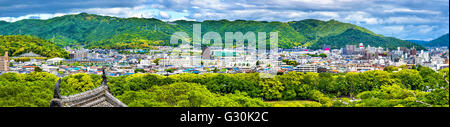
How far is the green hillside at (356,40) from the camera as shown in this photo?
7596cm

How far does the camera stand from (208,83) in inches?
734

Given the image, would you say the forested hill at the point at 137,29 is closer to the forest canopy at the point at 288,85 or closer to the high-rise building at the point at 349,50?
the high-rise building at the point at 349,50

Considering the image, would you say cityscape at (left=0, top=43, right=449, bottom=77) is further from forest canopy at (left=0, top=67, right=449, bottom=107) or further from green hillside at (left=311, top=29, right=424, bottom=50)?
green hillside at (left=311, top=29, right=424, bottom=50)

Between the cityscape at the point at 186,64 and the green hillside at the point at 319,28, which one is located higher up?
the green hillside at the point at 319,28

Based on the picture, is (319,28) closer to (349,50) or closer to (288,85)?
(349,50)

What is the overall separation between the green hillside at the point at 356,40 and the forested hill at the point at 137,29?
27.9 inches

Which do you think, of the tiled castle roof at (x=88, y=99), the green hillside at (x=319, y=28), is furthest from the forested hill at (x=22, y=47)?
the green hillside at (x=319, y=28)

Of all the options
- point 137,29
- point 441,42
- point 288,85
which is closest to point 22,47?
point 288,85

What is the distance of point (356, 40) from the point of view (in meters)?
78.8

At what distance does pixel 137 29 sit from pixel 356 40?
4266 centimetres

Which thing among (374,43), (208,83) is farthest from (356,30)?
(208,83)

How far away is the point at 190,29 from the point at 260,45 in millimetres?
27752
